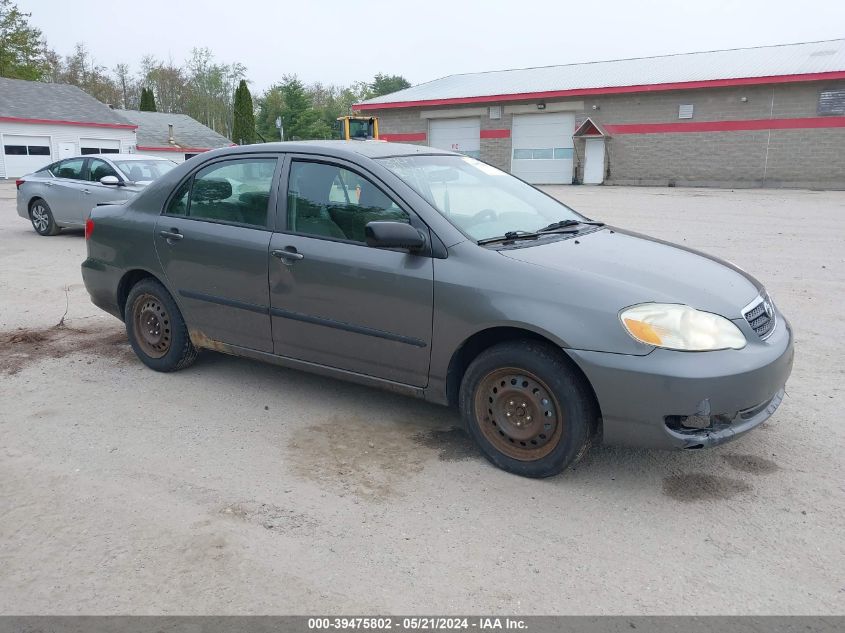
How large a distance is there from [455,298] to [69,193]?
11505 millimetres

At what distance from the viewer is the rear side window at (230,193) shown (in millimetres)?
4609

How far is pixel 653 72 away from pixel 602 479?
3355 centimetres

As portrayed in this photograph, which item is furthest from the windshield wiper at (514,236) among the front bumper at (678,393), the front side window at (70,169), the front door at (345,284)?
the front side window at (70,169)

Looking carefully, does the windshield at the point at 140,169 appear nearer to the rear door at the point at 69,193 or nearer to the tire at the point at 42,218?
the rear door at the point at 69,193

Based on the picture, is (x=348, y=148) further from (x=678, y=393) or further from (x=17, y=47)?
(x=17, y=47)

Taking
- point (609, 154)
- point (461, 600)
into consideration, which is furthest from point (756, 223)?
point (609, 154)

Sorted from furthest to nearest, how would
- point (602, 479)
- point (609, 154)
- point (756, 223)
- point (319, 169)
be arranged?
point (609, 154) → point (756, 223) → point (319, 169) → point (602, 479)

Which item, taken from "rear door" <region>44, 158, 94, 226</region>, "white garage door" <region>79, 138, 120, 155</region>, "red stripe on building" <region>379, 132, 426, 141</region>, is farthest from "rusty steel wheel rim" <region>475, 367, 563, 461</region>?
"white garage door" <region>79, 138, 120, 155</region>

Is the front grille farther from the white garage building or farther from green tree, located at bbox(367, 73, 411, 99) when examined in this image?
green tree, located at bbox(367, 73, 411, 99)

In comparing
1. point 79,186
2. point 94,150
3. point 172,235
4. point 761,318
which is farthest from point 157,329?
point 94,150

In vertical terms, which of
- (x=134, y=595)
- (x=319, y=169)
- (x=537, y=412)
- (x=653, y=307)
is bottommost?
(x=134, y=595)

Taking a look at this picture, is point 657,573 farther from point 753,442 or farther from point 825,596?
point 753,442

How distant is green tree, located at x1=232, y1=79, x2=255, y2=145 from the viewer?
54000 mm

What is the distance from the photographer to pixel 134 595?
2748mm
